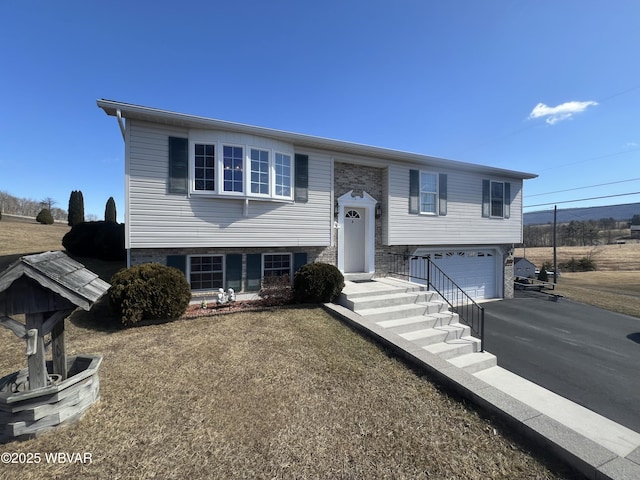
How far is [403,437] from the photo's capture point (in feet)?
10.1

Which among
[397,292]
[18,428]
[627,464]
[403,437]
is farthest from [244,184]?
[627,464]

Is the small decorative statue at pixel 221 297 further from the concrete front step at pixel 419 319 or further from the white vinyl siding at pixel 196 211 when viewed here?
the concrete front step at pixel 419 319

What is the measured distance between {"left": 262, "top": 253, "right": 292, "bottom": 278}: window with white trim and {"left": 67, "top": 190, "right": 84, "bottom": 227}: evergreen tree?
25.8 m

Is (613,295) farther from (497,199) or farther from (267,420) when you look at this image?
(267,420)

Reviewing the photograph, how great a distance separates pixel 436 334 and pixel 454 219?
6.64 metres

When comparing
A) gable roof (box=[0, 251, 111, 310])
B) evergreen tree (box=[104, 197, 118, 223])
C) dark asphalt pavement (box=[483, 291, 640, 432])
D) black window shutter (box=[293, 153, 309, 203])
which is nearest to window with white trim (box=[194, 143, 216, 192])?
black window shutter (box=[293, 153, 309, 203])

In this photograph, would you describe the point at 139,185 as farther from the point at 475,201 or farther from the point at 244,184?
the point at 475,201

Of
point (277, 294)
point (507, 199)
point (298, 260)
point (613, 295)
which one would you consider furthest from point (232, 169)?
point (613, 295)

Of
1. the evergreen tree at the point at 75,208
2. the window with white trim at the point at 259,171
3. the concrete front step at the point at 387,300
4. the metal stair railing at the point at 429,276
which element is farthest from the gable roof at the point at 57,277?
the evergreen tree at the point at 75,208

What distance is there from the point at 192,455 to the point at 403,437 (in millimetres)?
2225

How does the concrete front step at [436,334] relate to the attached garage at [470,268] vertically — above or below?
below

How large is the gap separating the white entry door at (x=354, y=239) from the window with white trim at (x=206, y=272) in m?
4.34

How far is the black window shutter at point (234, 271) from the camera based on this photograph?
838cm

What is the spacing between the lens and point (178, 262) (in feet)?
25.7
